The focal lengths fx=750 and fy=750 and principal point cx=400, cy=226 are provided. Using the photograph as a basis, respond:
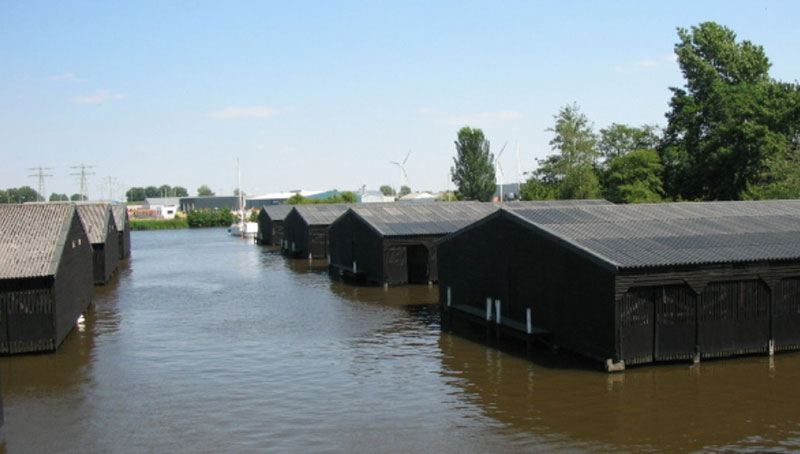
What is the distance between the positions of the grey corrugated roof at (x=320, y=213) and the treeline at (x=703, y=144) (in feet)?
80.0

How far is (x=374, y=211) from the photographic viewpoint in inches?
1960

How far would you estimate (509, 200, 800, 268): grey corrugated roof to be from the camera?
→ 22.2 meters

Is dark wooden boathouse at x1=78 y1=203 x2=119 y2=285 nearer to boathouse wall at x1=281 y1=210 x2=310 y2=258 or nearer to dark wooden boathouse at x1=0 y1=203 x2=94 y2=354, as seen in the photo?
dark wooden boathouse at x1=0 y1=203 x2=94 y2=354

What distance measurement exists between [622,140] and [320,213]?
39702 mm

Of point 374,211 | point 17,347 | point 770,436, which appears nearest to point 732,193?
point 374,211

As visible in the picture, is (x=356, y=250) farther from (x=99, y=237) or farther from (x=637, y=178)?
(x=637, y=178)

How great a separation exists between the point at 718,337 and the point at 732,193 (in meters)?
42.8

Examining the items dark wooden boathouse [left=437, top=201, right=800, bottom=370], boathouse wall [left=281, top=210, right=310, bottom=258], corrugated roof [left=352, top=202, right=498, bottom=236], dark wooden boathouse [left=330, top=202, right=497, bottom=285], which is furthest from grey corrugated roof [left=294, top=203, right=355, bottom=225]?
dark wooden boathouse [left=437, top=201, right=800, bottom=370]

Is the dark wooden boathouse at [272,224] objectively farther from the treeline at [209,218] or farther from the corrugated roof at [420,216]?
the treeline at [209,218]

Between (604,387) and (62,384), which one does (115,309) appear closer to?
(62,384)

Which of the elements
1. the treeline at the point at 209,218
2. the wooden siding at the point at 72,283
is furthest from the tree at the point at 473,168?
the wooden siding at the point at 72,283

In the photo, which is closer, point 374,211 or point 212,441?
point 212,441

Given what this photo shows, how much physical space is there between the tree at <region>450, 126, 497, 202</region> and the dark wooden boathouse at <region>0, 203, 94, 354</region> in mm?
85930

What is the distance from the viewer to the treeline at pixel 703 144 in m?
56.1
